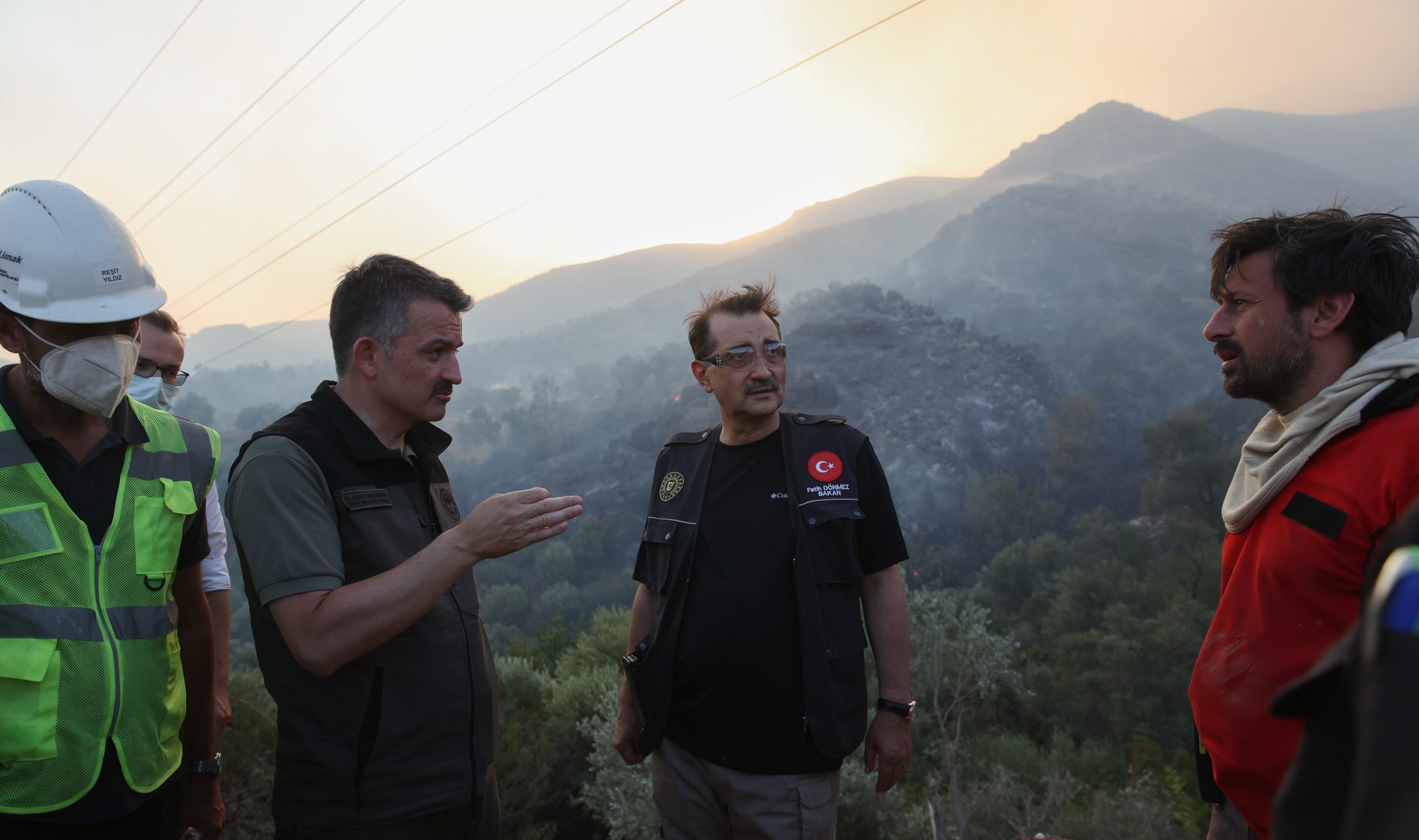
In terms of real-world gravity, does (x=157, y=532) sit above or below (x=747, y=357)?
below

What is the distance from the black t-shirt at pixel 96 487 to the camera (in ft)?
6.67

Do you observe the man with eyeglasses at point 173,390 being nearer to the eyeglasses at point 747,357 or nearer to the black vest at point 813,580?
the black vest at point 813,580

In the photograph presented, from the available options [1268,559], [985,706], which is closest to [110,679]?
[1268,559]

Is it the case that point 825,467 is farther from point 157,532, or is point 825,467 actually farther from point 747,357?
point 157,532

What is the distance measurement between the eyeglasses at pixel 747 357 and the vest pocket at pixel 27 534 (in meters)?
2.32

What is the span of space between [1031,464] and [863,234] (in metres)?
121

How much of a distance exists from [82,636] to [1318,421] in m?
3.58

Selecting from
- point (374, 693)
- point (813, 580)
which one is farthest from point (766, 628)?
point (374, 693)

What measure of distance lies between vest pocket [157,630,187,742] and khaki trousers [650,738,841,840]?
1692mm

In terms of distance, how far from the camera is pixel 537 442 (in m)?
112

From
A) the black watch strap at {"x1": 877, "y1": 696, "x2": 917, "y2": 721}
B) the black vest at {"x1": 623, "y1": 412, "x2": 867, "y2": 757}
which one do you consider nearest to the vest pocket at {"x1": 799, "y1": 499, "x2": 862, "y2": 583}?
the black vest at {"x1": 623, "y1": 412, "x2": 867, "y2": 757}

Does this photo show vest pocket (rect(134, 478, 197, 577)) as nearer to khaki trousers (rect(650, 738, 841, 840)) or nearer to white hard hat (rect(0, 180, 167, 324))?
white hard hat (rect(0, 180, 167, 324))

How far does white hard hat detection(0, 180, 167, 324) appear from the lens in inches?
83.5

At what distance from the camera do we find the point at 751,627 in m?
2.91
